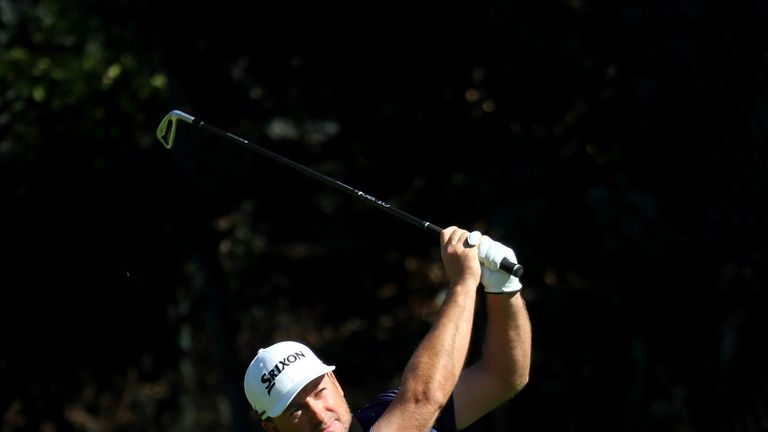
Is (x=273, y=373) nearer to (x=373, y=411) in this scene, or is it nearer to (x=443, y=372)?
(x=373, y=411)

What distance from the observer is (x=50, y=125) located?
427 inches

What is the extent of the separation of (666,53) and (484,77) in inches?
49.7

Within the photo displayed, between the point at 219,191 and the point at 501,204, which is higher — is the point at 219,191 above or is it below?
above

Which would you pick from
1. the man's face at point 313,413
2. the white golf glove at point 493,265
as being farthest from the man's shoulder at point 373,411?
the white golf glove at point 493,265

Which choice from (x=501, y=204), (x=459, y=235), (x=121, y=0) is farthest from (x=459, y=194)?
(x=459, y=235)

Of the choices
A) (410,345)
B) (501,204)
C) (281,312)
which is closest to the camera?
(501,204)

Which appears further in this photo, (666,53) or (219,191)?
(219,191)

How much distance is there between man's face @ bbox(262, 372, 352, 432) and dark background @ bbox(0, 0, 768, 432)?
3940mm

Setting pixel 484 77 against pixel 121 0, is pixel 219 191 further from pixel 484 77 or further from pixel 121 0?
pixel 484 77

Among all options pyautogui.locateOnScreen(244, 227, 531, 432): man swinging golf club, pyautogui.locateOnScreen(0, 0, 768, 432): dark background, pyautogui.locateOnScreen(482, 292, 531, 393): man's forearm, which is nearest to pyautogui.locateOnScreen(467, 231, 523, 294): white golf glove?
pyautogui.locateOnScreen(244, 227, 531, 432): man swinging golf club

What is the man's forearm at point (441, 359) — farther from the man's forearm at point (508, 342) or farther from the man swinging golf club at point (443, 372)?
the man's forearm at point (508, 342)

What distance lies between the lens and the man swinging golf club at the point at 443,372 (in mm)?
4258

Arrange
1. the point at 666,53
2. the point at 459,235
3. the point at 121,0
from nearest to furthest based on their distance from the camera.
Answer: the point at 459,235 → the point at 666,53 → the point at 121,0

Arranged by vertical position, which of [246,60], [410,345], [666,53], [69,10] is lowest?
[410,345]
